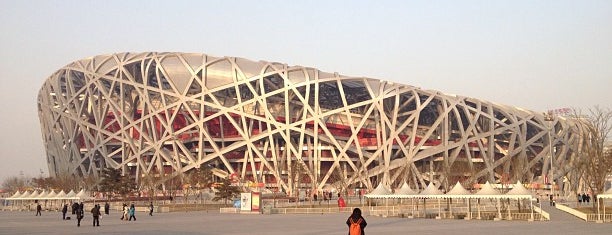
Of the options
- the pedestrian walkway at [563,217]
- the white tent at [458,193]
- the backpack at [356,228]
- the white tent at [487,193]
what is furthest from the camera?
the white tent at [458,193]

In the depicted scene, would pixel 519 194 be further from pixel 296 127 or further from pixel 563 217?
pixel 296 127

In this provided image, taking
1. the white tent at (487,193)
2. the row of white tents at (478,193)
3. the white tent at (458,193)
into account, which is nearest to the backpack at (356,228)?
the row of white tents at (478,193)

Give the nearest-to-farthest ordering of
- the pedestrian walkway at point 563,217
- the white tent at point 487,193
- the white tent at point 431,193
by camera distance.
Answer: the pedestrian walkway at point 563,217, the white tent at point 487,193, the white tent at point 431,193

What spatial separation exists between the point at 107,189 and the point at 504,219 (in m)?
53.3

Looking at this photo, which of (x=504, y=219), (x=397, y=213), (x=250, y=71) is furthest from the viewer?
(x=250, y=71)

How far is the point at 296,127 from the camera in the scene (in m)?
88.4

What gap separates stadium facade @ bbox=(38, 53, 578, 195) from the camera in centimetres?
8800

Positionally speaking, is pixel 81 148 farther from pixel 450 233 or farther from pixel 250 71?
pixel 450 233

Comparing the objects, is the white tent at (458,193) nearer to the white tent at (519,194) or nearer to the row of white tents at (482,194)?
the row of white tents at (482,194)

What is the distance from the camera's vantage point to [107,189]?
7988cm

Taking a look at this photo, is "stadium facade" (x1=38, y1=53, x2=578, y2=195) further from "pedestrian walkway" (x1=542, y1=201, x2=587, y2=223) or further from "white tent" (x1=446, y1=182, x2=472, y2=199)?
"white tent" (x1=446, y1=182, x2=472, y2=199)

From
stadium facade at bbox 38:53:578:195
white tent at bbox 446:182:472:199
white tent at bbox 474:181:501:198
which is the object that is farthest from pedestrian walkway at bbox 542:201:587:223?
stadium facade at bbox 38:53:578:195

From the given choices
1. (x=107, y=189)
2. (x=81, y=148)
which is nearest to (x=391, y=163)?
(x=107, y=189)

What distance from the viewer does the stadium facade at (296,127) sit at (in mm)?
88000
